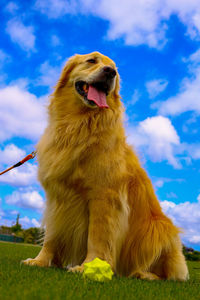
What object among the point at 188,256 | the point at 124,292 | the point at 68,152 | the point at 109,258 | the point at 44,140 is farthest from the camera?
the point at 188,256

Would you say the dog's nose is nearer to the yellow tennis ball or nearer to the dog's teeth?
the dog's teeth

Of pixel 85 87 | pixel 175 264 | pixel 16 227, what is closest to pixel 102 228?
pixel 175 264

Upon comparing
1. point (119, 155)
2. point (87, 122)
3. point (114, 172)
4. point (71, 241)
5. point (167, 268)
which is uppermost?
point (87, 122)

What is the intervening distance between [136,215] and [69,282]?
1.39 meters

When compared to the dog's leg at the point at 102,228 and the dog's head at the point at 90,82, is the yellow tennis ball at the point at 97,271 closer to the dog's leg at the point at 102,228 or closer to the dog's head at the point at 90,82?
the dog's leg at the point at 102,228

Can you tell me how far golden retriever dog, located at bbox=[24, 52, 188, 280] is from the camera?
3.10 metres

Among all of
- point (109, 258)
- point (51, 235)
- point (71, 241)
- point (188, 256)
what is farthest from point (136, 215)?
point (188, 256)

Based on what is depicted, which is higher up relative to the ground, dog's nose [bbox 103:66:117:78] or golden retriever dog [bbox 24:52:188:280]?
dog's nose [bbox 103:66:117:78]

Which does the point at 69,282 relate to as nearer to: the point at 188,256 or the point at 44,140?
the point at 44,140

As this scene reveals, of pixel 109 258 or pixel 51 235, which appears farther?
pixel 51 235

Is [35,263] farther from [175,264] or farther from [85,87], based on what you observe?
[85,87]

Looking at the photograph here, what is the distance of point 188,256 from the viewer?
11.8 m

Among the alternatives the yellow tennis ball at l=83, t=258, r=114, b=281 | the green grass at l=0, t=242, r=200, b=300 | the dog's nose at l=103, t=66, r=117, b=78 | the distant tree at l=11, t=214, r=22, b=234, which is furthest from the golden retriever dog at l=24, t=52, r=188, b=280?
the distant tree at l=11, t=214, r=22, b=234

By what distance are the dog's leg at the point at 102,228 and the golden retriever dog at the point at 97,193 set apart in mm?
10
